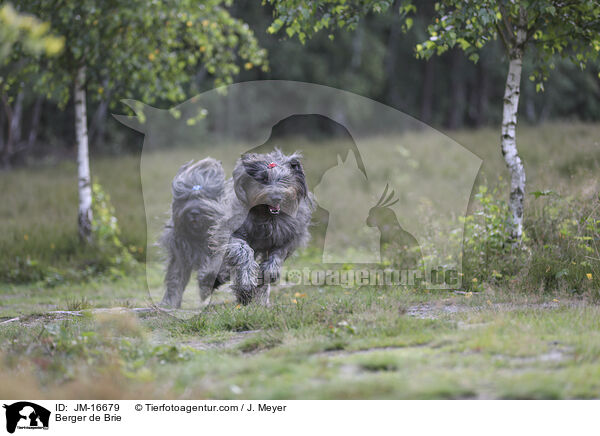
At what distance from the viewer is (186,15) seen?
9656 millimetres

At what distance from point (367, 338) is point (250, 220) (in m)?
2.10

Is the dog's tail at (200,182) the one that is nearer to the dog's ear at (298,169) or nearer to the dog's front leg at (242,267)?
the dog's front leg at (242,267)

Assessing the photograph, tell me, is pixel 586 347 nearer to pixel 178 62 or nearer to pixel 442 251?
pixel 442 251

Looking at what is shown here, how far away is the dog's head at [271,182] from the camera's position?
226 inches

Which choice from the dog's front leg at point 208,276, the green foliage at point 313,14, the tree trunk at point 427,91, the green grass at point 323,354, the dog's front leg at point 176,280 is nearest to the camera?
the green grass at point 323,354

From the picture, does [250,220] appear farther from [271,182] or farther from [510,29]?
[510,29]

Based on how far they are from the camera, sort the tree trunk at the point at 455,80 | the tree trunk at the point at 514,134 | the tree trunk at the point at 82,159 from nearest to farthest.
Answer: the tree trunk at the point at 514,134 → the tree trunk at the point at 82,159 → the tree trunk at the point at 455,80

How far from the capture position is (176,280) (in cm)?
715

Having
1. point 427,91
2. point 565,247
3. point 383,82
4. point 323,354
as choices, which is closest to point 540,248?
point 565,247

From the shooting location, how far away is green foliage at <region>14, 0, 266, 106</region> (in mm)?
8875

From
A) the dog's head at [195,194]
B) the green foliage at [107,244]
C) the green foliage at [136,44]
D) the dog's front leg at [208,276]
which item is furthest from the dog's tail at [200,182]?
the green foliage at [136,44]

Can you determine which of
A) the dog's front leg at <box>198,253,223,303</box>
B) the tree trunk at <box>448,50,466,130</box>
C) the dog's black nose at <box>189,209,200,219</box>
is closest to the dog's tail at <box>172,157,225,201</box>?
the dog's black nose at <box>189,209,200,219</box>
